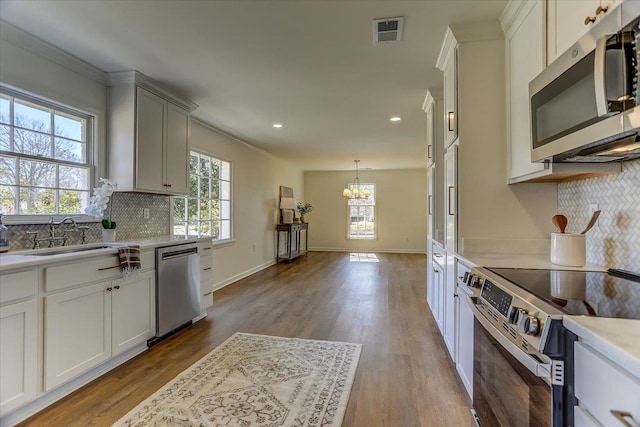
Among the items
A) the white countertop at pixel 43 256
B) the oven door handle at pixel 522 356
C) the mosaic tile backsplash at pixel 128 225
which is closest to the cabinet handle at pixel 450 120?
the oven door handle at pixel 522 356

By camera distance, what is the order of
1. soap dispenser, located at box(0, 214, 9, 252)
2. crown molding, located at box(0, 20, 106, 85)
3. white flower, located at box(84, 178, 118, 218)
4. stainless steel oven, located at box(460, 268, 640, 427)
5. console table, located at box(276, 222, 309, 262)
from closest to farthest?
stainless steel oven, located at box(460, 268, 640, 427) < soap dispenser, located at box(0, 214, 9, 252) < crown molding, located at box(0, 20, 106, 85) < white flower, located at box(84, 178, 118, 218) < console table, located at box(276, 222, 309, 262)

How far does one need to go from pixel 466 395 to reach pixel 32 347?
2.65 m

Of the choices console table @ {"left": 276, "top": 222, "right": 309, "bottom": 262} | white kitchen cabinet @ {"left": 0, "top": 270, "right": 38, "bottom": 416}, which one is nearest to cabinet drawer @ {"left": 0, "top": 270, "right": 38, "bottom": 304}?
white kitchen cabinet @ {"left": 0, "top": 270, "right": 38, "bottom": 416}

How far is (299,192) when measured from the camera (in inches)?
Answer: 370

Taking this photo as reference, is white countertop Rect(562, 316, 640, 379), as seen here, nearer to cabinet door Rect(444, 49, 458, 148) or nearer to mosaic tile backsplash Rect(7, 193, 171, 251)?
cabinet door Rect(444, 49, 458, 148)

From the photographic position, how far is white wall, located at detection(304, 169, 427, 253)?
9.19 metres

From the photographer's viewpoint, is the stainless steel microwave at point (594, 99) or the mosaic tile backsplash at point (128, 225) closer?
the stainless steel microwave at point (594, 99)

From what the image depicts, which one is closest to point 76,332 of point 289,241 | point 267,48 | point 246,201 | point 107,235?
point 107,235

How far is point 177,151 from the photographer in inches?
140

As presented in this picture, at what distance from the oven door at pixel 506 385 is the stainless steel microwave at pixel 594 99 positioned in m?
0.80

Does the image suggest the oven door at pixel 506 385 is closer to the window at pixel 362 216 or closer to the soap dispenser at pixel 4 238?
the soap dispenser at pixel 4 238

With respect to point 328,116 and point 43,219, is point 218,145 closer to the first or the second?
→ point 328,116

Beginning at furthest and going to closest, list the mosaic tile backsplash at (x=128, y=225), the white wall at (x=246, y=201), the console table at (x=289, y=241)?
1. the console table at (x=289, y=241)
2. the white wall at (x=246, y=201)
3. the mosaic tile backsplash at (x=128, y=225)

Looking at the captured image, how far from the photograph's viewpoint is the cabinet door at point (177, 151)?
3.42 meters
